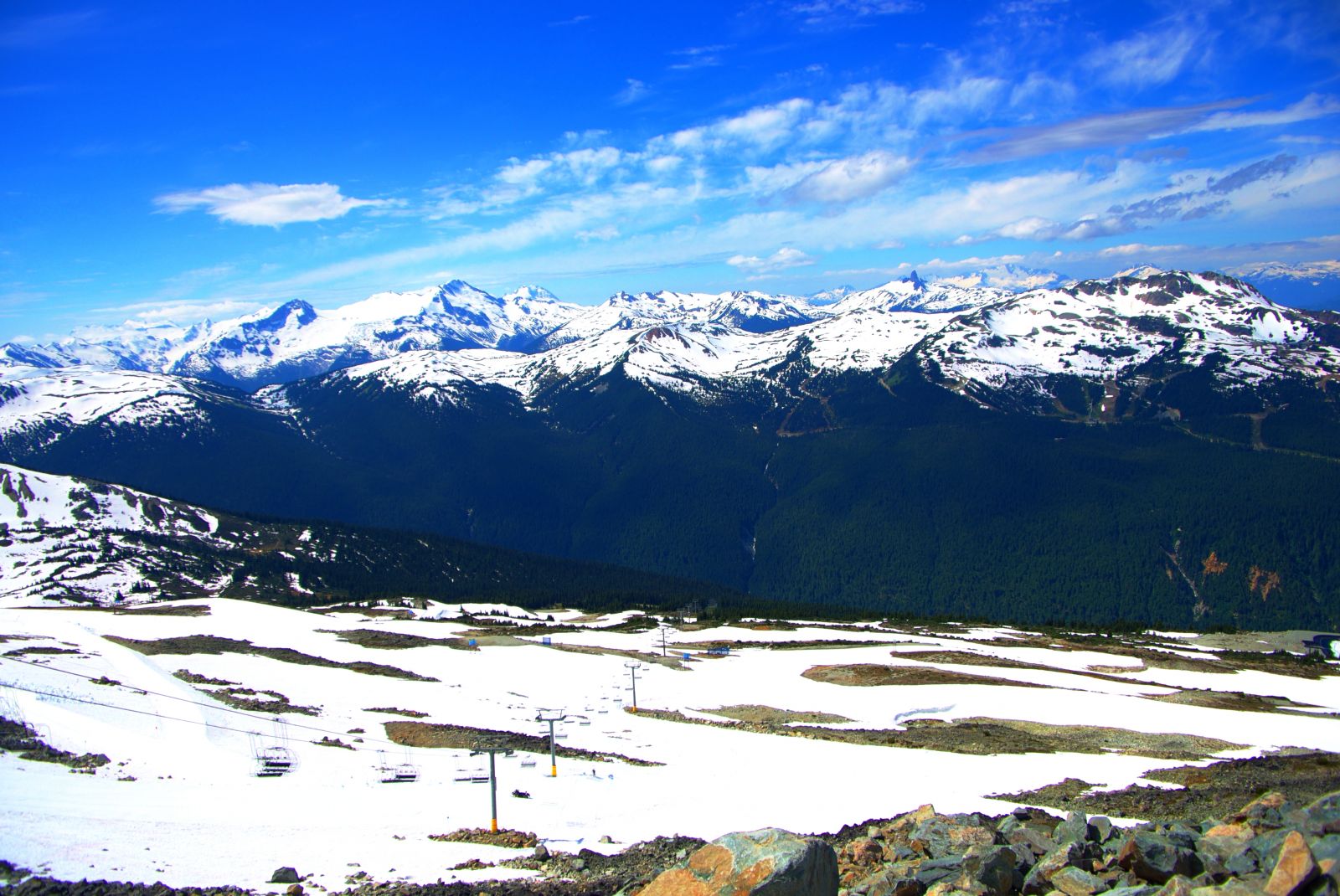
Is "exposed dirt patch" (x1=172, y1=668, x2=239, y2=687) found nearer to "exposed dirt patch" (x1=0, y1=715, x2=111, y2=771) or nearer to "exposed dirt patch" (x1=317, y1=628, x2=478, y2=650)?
"exposed dirt patch" (x1=0, y1=715, x2=111, y2=771)

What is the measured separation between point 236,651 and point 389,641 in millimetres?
16498

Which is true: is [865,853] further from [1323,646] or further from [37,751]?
[1323,646]

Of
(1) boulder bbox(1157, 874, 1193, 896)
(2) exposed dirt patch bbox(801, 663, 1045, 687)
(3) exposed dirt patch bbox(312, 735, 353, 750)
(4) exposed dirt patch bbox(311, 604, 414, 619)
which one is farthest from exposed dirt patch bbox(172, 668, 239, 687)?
(4) exposed dirt patch bbox(311, 604, 414, 619)

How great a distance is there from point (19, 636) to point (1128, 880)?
214 ft

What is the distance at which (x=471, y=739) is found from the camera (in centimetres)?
3972

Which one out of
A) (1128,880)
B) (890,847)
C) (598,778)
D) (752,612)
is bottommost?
(752,612)

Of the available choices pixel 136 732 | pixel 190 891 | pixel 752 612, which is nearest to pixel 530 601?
pixel 752 612

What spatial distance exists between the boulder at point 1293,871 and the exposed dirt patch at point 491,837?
19.5m

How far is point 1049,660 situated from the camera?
81062 millimetres

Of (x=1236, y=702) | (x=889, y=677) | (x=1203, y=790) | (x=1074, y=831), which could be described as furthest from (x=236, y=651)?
(x=1236, y=702)

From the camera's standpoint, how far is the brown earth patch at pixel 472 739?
3853 cm

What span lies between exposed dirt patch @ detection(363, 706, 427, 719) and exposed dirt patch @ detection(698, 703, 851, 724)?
1958 centimetres

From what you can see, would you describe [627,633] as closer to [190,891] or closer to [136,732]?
[136,732]

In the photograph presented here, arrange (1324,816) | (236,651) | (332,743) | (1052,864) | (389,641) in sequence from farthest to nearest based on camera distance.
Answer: (389,641), (236,651), (332,743), (1052,864), (1324,816)
